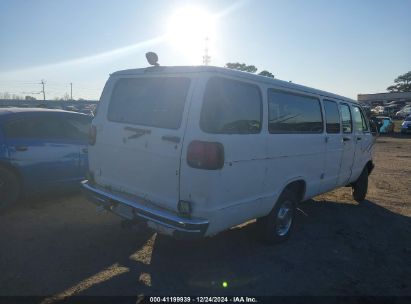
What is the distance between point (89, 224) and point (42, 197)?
5.82 feet

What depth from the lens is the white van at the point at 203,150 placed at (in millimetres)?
3439

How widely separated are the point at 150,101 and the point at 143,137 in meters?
0.45

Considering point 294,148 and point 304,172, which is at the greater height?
point 294,148

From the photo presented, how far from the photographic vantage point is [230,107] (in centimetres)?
365

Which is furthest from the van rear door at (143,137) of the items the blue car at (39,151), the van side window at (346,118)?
the van side window at (346,118)

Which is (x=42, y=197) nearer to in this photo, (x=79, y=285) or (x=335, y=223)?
(x=79, y=285)

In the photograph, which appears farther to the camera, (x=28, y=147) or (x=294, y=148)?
(x=28, y=147)

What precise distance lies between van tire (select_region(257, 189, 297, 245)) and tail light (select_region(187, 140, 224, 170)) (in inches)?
57.4

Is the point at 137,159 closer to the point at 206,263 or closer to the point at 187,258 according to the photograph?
the point at 187,258

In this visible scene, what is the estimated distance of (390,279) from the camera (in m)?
4.06

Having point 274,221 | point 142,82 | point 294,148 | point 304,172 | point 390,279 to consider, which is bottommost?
point 390,279

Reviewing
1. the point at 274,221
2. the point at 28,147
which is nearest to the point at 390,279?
the point at 274,221

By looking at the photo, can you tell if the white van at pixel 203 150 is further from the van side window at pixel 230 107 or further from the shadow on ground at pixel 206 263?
the shadow on ground at pixel 206 263

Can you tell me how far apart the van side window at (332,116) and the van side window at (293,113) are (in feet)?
0.89
